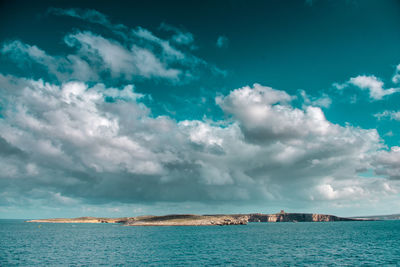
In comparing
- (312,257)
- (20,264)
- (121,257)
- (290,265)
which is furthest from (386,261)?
(20,264)

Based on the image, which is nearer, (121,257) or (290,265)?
(290,265)

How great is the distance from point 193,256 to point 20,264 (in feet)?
143

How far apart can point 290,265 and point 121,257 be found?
45.9 m

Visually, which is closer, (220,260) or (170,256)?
(220,260)

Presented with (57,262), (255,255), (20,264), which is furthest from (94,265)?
(255,255)

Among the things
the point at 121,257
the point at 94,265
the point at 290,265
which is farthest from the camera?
the point at 121,257

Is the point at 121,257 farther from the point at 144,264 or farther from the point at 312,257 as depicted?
the point at 312,257

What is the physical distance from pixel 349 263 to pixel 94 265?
199ft

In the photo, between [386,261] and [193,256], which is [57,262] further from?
[386,261]

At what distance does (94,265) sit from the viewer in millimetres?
65750

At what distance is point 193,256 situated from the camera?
77.7 meters

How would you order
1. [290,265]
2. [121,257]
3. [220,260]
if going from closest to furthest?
[290,265] → [220,260] → [121,257]

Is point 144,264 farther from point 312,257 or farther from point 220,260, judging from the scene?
point 312,257

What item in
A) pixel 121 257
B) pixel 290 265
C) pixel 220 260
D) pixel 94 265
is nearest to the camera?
pixel 290 265
